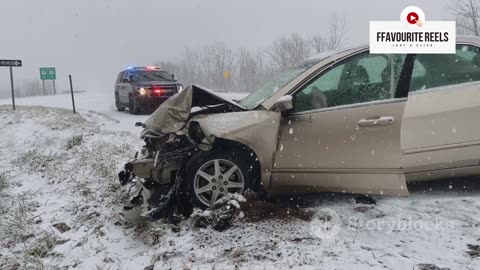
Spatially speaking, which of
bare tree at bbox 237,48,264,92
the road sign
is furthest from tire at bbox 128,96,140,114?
bare tree at bbox 237,48,264,92

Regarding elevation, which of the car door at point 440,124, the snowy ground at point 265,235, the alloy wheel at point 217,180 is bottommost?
the snowy ground at point 265,235

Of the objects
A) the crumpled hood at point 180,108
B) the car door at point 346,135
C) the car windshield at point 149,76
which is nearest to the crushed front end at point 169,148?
the crumpled hood at point 180,108

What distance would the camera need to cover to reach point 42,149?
333 inches

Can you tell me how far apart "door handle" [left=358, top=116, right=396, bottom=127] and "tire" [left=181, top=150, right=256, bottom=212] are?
1.12 metres

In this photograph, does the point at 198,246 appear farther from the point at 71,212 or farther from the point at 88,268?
the point at 71,212

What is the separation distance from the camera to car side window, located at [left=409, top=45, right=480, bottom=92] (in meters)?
4.22

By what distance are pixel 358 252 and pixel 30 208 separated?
3.92 meters

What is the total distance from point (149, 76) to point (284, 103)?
12.3 meters

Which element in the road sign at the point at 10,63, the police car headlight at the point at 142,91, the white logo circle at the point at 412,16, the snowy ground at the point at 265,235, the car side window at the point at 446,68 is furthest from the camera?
the police car headlight at the point at 142,91

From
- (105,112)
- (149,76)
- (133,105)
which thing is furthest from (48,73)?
(133,105)

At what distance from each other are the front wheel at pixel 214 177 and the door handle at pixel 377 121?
1.13 meters

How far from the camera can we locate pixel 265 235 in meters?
3.68

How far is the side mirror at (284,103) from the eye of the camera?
3.86 meters

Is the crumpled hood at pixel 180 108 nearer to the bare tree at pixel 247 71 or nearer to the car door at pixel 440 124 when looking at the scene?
the car door at pixel 440 124
